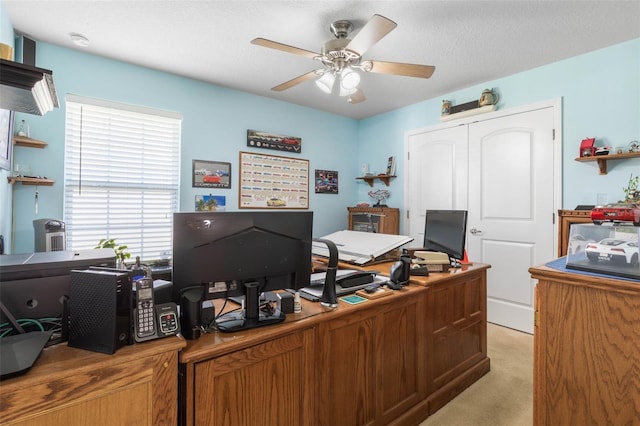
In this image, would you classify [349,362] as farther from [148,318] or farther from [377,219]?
[377,219]

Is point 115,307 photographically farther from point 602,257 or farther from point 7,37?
point 7,37

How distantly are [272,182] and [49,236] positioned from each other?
2.42 meters

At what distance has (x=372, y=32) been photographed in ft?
5.99

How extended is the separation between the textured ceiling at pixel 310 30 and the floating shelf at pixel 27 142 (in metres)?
0.86

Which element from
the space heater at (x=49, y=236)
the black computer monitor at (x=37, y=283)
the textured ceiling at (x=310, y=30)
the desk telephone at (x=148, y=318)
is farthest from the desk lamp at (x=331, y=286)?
the space heater at (x=49, y=236)

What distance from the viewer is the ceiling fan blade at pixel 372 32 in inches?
66.6

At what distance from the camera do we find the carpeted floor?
1896 mm

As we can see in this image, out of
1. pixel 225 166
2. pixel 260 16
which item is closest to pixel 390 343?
pixel 260 16

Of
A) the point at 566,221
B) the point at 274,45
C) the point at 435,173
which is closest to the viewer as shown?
the point at 274,45

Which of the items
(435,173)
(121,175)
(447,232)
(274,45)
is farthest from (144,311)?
(435,173)

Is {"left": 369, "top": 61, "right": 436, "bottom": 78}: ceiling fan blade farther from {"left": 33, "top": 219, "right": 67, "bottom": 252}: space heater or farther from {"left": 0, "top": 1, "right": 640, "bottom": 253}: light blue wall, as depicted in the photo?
{"left": 33, "top": 219, "right": 67, "bottom": 252}: space heater

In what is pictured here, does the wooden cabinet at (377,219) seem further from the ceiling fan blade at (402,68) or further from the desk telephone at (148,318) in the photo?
the desk telephone at (148,318)

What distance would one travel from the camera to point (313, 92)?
3.84 metres

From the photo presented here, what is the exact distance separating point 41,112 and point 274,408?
5.00 feet
